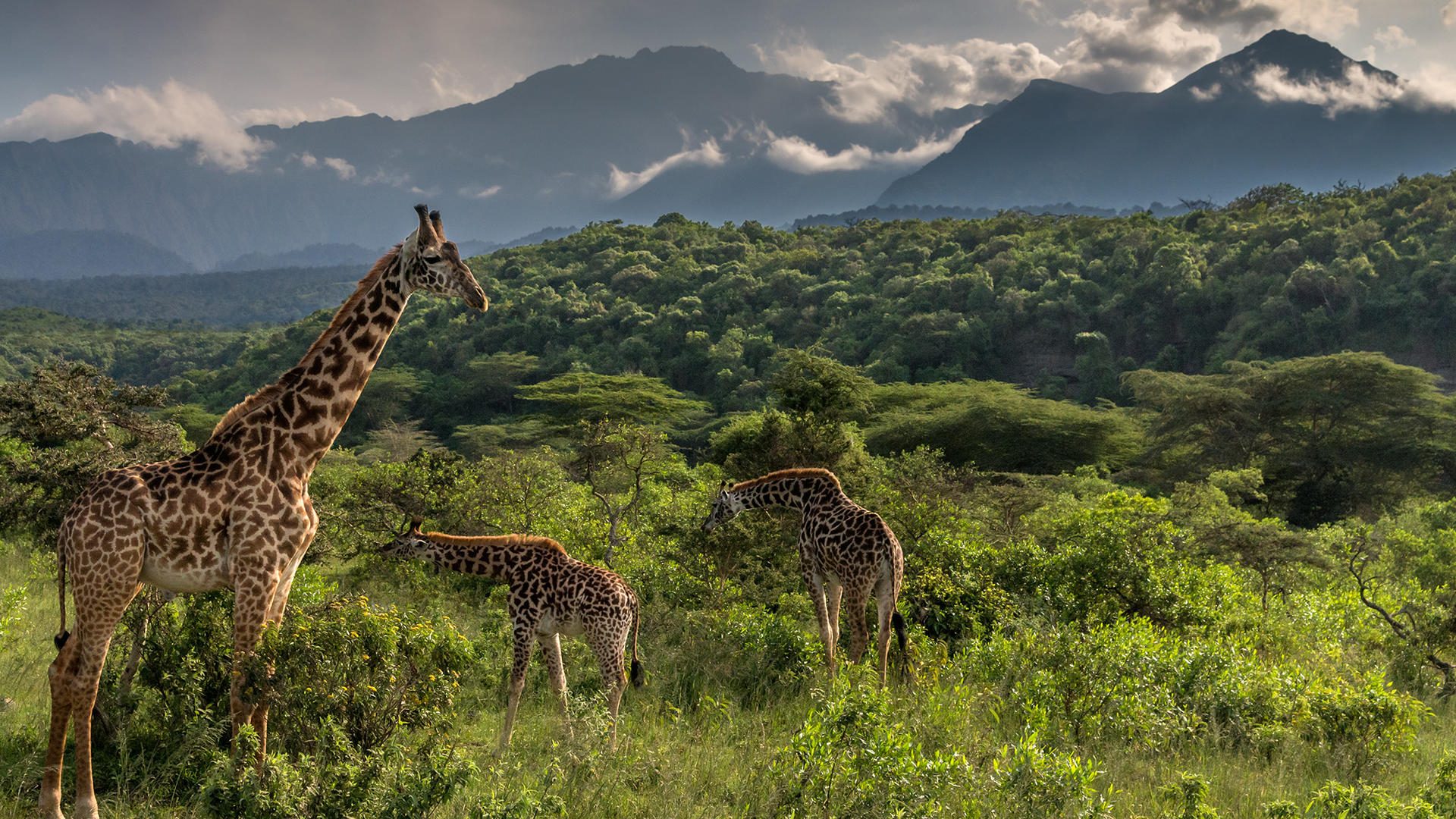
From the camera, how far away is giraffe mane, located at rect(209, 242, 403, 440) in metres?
5.12

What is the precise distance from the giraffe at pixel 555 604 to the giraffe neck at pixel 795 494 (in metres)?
2.51

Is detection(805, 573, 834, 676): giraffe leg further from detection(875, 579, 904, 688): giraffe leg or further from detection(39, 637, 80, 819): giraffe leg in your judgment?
detection(39, 637, 80, 819): giraffe leg

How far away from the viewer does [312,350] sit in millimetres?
5359

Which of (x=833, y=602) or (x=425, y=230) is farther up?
(x=425, y=230)

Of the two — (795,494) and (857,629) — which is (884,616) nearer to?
(857,629)

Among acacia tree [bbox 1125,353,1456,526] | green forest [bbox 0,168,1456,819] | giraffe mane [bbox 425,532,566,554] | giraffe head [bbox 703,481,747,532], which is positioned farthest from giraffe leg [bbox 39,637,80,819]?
acacia tree [bbox 1125,353,1456,526]

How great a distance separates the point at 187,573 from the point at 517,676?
293cm

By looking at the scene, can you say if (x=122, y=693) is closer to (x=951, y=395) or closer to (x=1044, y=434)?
(x=1044, y=434)

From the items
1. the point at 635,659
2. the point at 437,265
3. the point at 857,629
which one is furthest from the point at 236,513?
the point at 857,629

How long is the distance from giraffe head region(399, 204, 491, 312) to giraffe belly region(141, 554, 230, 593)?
1.85 meters

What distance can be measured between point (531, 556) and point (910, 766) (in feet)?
13.6

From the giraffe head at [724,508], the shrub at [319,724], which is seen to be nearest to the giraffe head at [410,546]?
the shrub at [319,724]

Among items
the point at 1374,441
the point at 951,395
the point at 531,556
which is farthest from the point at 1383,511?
the point at 531,556

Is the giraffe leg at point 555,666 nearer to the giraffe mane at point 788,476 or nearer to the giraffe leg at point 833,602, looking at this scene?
the giraffe leg at point 833,602
